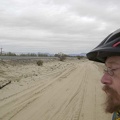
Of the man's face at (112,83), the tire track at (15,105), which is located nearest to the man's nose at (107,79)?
the man's face at (112,83)

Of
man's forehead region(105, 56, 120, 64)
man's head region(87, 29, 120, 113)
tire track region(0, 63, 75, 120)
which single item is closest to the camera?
man's head region(87, 29, 120, 113)

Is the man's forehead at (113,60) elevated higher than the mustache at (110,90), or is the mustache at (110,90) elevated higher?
the man's forehead at (113,60)

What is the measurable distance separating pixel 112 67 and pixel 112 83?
0.10 metres

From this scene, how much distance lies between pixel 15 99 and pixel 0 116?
264 centimetres

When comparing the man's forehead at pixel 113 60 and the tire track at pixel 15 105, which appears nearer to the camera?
the man's forehead at pixel 113 60

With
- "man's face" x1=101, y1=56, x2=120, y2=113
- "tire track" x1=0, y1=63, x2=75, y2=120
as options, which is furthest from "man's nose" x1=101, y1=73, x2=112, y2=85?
"tire track" x1=0, y1=63, x2=75, y2=120

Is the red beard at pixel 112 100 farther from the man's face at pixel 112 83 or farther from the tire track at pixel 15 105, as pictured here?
the tire track at pixel 15 105

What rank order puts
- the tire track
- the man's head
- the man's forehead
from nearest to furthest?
the man's head, the man's forehead, the tire track

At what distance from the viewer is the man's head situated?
133 centimetres

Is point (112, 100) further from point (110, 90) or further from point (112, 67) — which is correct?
point (112, 67)

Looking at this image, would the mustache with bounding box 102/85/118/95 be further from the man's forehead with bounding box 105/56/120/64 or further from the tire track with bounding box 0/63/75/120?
the tire track with bounding box 0/63/75/120

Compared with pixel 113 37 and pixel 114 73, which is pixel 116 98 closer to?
pixel 114 73

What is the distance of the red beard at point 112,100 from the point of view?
4.63 ft

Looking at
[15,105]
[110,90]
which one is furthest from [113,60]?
[15,105]
